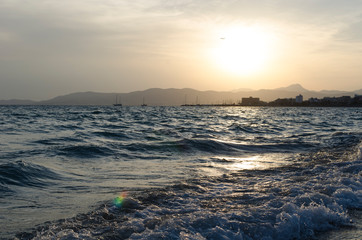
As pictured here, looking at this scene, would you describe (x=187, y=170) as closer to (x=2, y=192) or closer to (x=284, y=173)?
(x=284, y=173)

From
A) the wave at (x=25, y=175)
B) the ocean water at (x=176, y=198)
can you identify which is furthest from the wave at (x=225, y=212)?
the wave at (x=25, y=175)

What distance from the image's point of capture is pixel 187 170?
9273 millimetres

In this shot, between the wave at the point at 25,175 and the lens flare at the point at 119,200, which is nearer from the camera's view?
the lens flare at the point at 119,200

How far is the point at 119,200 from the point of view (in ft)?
19.0

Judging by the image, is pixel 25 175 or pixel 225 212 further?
pixel 25 175

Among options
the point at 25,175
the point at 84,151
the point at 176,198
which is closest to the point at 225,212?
the point at 176,198

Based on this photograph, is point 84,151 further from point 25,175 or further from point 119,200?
point 119,200

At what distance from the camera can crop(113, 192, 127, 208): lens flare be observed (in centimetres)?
552

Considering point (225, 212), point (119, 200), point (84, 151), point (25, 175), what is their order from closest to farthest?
1. point (225, 212)
2. point (119, 200)
3. point (25, 175)
4. point (84, 151)

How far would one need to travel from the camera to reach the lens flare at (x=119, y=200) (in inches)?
217

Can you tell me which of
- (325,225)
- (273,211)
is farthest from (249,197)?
(325,225)

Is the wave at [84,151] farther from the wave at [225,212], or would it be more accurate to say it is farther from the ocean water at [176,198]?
the wave at [225,212]

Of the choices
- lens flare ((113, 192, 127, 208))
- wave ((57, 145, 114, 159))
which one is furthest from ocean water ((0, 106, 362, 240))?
wave ((57, 145, 114, 159))

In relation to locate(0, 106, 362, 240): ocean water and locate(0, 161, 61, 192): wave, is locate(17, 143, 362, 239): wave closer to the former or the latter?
locate(0, 106, 362, 240): ocean water
